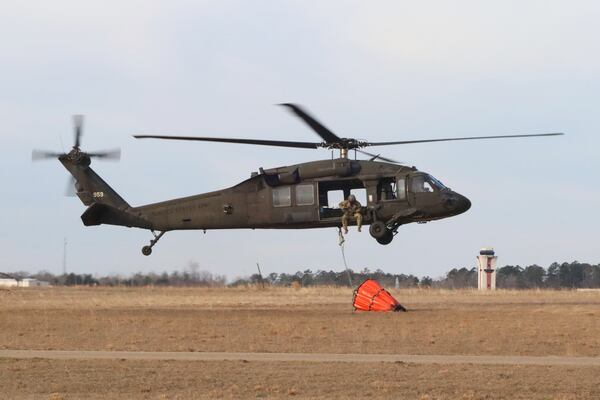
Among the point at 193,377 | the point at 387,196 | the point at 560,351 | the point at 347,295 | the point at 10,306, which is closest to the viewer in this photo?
the point at 193,377

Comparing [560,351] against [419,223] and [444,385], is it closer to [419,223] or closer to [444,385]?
[444,385]

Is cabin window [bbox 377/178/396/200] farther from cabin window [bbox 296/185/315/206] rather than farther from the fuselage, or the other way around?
cabin window [bbox 296/185/315/206]

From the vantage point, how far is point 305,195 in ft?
117

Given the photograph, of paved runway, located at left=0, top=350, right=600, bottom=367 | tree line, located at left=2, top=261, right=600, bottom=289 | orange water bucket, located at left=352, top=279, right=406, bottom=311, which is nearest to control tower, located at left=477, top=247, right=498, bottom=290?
tree line, located at left=2, top=261, right=600, bottom=289

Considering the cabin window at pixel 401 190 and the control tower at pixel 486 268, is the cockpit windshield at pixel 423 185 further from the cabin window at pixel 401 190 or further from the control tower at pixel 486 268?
the control tower at pixel 486 268

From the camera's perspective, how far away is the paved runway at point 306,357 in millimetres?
23484

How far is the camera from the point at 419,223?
35781 mm

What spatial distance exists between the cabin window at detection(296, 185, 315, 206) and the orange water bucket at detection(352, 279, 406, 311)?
13.8 feet

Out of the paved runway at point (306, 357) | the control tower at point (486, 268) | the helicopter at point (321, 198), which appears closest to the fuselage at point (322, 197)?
the helicopter at point (321, 198)

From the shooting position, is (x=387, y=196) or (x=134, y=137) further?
(x=387, y=196)

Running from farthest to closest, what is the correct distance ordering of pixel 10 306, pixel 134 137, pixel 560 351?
1. pixel 10 306
2. pixel 134 137
3. pixel 560 351

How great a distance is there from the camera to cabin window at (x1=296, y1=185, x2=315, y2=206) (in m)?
35.7

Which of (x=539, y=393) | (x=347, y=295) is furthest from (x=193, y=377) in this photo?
(x=347, y=295)

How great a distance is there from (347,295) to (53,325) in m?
23.9
